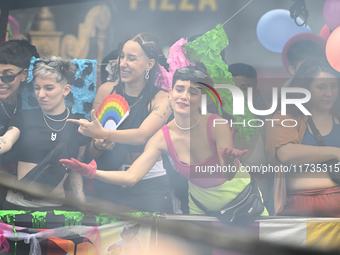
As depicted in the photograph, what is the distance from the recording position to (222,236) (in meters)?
2.54

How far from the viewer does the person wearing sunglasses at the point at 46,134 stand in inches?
103

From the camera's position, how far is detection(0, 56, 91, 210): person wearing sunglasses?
8.62 feet

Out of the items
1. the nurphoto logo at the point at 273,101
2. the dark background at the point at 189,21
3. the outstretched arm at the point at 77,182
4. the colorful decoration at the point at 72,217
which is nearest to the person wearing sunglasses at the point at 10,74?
the dark background at the point at 189,21

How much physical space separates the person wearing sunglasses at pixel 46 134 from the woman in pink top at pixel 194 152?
0.19 meters

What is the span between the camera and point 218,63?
2.49m

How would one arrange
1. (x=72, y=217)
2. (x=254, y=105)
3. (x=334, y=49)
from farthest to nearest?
1. (x=72, y=217)
2. (x=254, y=105)
3. (x=334, y=49)

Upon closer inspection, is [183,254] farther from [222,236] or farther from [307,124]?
[307,124]

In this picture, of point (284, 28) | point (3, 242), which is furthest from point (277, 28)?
point (3, 242)

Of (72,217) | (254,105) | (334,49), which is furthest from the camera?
(72,217)

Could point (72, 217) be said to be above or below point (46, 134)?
below

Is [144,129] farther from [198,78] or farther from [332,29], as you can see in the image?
[332,29]

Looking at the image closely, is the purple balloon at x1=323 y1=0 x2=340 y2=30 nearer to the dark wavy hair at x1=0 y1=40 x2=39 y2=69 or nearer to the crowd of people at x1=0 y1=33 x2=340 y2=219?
the crowd of people at x1=0 y1=33 x2=340 y2=219

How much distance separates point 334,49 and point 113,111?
5.26 feet

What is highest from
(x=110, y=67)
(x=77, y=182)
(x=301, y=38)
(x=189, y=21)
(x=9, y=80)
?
(x=189, y=21)
